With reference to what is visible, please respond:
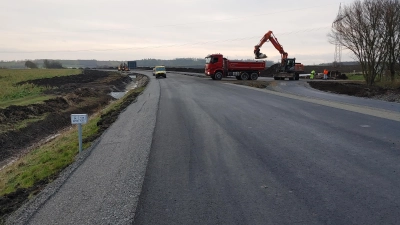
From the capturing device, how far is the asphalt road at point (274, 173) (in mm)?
5035

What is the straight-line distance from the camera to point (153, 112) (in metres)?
16.2

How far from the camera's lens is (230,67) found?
44344 millimetres

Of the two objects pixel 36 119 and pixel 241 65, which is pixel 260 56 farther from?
pixel 36 119

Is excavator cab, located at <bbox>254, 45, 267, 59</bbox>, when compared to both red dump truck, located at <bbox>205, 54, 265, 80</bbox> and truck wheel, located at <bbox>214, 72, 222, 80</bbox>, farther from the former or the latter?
truck wheel, located at <bbox>214, 72, 222, 80</bbox>

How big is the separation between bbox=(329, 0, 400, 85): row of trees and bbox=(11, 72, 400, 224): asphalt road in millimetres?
24887

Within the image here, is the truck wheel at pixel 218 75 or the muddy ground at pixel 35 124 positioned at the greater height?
the truck wheel at pixel 218 75

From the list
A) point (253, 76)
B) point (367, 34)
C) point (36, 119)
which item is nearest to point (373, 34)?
point (367, 34)

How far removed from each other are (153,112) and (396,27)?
26.1 meters

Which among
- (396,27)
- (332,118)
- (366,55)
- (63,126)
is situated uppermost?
(396,27)

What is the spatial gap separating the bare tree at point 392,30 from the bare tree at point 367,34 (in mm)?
351

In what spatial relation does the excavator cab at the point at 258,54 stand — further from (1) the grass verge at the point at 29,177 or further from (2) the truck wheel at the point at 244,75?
(1) the grass verge at the point at 29,177

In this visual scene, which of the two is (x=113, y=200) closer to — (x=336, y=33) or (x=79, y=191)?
(x=79, y=191)

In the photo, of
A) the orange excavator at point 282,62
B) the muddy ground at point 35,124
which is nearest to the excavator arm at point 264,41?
the orange excavator at point 282,62

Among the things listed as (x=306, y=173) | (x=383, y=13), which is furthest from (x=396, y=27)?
(x=306, y=173)
